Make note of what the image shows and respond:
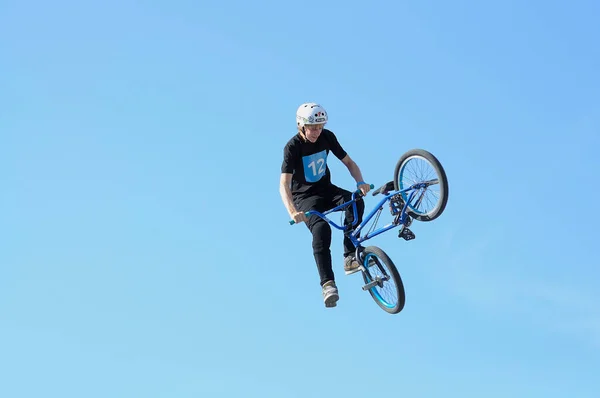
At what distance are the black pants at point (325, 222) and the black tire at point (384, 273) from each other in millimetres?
455

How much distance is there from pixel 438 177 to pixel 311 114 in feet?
7.42

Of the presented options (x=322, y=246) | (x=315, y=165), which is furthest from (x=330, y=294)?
(x=315, y=165)

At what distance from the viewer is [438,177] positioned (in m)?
14.7

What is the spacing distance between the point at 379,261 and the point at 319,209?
4.40 ft

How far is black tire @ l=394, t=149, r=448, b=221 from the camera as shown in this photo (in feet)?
48.0

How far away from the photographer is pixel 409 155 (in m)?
15.4

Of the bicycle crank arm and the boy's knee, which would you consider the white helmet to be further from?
the bicycle crank arm

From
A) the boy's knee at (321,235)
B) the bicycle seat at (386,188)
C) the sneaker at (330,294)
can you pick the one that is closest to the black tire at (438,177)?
the bicycle seat at (386,188)

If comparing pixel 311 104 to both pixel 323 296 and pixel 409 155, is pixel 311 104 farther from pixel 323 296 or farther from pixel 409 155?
pixel 323 296

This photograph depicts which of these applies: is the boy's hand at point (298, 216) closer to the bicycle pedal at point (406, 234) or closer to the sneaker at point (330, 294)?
the sneaker at point (330, 294)

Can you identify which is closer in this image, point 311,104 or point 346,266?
point 311,104

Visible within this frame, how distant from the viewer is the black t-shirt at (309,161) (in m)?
15.3

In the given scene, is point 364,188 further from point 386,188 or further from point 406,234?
point 406,234

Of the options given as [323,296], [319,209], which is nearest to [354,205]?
[319,209]
